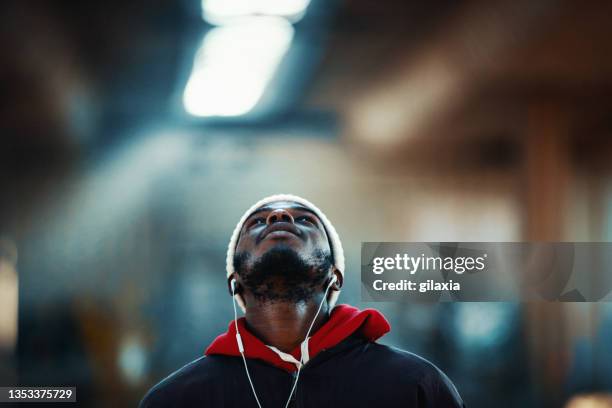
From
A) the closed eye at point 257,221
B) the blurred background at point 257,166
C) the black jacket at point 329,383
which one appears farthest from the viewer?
the blurred background at point 257,166

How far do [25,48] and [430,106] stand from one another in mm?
1006

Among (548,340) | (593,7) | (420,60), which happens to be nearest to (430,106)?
(420,60)

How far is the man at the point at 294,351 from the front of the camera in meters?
1.63

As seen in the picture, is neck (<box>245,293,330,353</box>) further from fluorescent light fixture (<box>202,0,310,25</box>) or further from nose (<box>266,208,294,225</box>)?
fluorescent light fixture (<box>202,0,310,25</box>)

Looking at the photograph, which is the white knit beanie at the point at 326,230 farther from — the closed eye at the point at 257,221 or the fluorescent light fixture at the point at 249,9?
the fluorescent light fixture at the point at 249,9

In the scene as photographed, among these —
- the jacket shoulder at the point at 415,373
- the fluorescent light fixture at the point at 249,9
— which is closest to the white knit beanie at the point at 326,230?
the jacket shoulder at the point at 415,373

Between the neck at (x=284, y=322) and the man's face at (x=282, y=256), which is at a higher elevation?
the man's face at (x=282, y=256)

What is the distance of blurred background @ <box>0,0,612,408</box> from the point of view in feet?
6.32

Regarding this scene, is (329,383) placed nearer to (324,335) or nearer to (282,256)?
(324,335)

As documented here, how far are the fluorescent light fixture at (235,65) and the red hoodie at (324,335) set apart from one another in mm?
564

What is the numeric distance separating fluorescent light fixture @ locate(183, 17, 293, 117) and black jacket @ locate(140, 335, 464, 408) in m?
0.63

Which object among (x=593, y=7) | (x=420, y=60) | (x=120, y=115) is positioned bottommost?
(x=120, y=115)

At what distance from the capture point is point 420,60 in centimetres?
200

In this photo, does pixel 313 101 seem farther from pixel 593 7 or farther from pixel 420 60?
pixel 593 7
